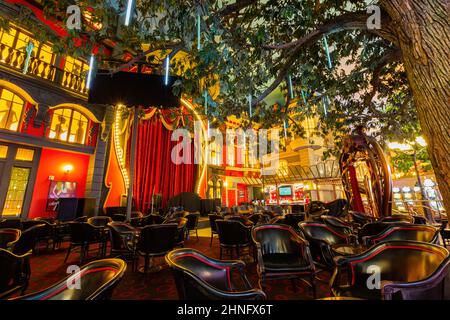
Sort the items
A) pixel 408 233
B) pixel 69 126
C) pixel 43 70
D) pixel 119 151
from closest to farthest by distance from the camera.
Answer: pixel 408 233 → pixel 43 70 → pixel 69 126 → pixel 119 151

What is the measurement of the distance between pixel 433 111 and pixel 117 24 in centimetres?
416

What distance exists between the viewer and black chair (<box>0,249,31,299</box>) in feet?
5.75

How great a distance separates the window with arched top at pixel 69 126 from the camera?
651 centimetres

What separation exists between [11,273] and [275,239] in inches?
117

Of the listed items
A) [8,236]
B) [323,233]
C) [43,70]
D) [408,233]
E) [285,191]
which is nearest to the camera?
[408,233]

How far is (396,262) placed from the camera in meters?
1.56

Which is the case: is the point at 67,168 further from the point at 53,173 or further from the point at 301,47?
the point at 301,47

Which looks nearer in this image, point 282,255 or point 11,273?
point 11,273

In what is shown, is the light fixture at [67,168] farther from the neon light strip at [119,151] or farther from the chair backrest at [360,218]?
the chair backrest at [360,218]

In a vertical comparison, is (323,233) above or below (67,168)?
below

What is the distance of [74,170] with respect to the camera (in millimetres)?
6828

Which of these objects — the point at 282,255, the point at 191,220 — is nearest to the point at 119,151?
the point at 191,220

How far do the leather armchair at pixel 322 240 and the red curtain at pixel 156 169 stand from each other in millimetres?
7007

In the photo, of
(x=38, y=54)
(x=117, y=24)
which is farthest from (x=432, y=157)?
(x=38, y=54)
